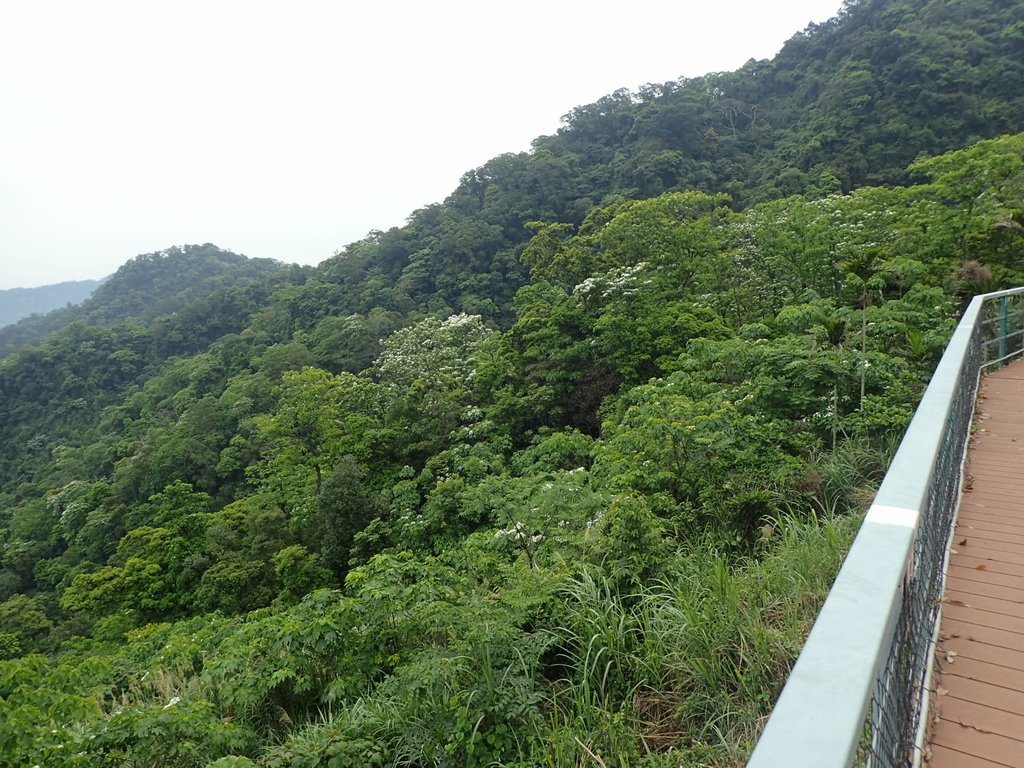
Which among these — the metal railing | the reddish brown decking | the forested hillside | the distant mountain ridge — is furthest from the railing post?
the distant mountain ridge

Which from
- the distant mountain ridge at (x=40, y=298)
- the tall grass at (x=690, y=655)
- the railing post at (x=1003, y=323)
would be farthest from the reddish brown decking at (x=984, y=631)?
the distant mountain ridge at (x=40, y=298)

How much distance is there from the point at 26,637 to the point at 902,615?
19.2 metres

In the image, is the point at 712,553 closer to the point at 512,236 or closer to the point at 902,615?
the point at 902,615

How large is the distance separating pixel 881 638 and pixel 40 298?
22529 centimetres

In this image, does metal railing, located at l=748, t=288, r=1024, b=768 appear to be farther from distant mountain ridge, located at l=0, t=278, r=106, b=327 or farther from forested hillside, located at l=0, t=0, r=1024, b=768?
distant mountain ridge, located at l=0, t=278, r=106, b=327

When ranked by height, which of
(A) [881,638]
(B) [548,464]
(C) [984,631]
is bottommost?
(B) [548,464]

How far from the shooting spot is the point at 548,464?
10.5 m

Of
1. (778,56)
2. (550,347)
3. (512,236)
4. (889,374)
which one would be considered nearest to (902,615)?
(889,374)

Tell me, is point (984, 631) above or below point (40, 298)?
below

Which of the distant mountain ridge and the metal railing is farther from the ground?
the distant mountain ridge

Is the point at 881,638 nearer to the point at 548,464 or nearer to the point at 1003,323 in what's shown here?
the point at 1003,323

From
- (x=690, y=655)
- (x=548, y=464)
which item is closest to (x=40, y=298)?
(x=548, y=464)

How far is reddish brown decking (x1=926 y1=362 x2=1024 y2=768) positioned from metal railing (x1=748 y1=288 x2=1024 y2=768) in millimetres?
72

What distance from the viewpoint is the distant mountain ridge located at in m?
159
